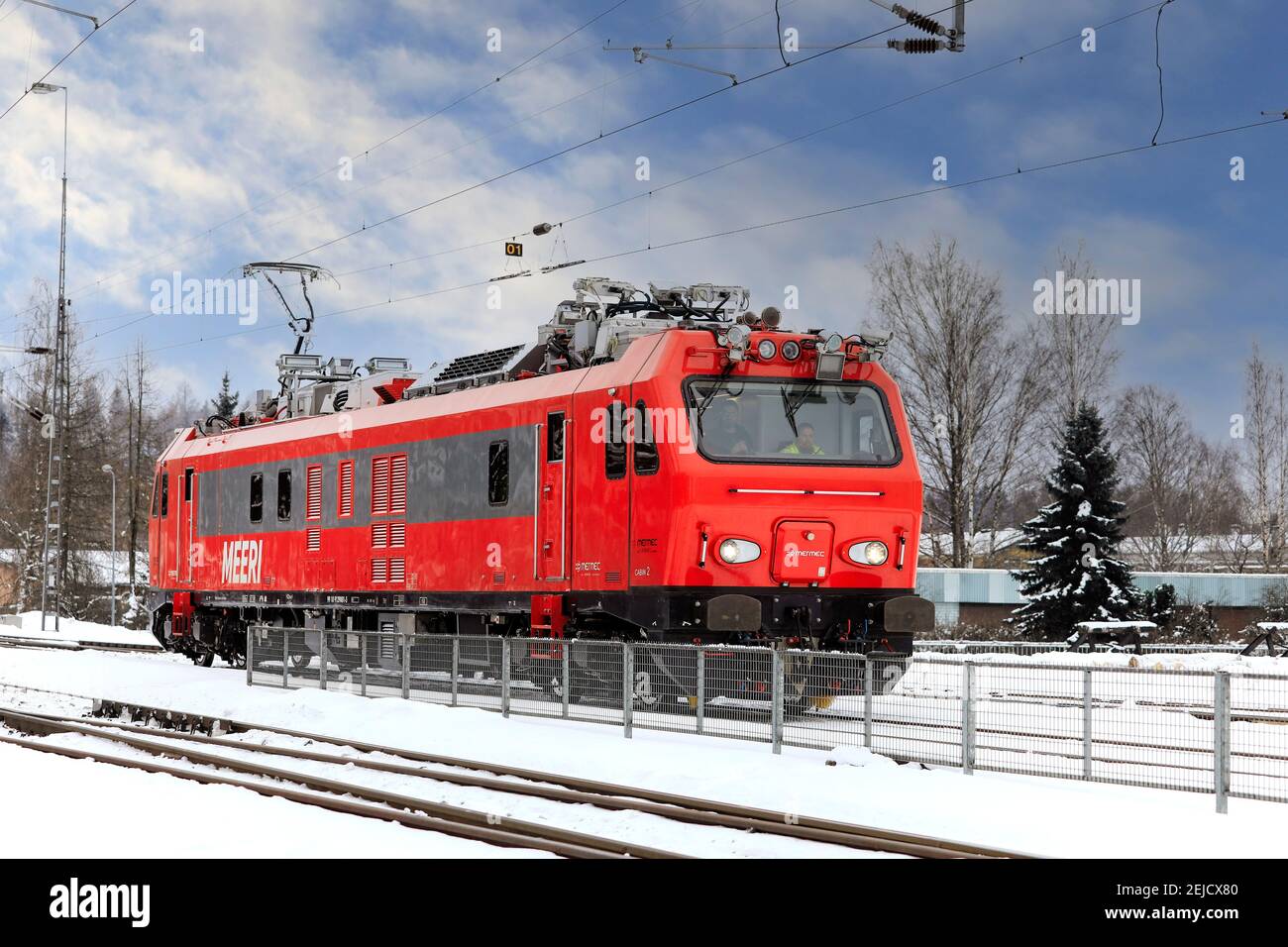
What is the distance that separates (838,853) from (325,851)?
127 inches

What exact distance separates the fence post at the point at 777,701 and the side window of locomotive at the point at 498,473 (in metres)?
5.64

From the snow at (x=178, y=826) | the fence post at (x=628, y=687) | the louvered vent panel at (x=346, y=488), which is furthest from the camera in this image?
the louvered vent panel at (x=346, y=488)

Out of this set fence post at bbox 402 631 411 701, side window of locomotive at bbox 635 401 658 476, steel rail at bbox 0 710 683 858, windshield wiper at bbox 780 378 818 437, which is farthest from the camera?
fence post at bbox 402 631 411 701

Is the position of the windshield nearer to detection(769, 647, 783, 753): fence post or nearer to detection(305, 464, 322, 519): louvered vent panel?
detection(769, 647, 783, 753): fence post

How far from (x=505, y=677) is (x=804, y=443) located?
4512mm

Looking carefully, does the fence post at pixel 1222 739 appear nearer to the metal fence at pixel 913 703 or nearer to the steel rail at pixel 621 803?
the metal fence at pixel 913 703

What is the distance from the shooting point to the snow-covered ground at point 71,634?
120ft

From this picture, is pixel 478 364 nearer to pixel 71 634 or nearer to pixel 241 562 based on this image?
pixel 241 562

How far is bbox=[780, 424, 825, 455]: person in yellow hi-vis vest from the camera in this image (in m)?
16.8

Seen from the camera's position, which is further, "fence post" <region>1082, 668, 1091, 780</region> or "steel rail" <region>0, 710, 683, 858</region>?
"fence post" <region>1082, 668, 1091, 780</region>

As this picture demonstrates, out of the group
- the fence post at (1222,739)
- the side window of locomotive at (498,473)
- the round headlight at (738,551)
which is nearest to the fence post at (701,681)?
the round headlight at (738,551)

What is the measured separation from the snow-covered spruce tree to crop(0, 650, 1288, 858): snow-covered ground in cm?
2297
